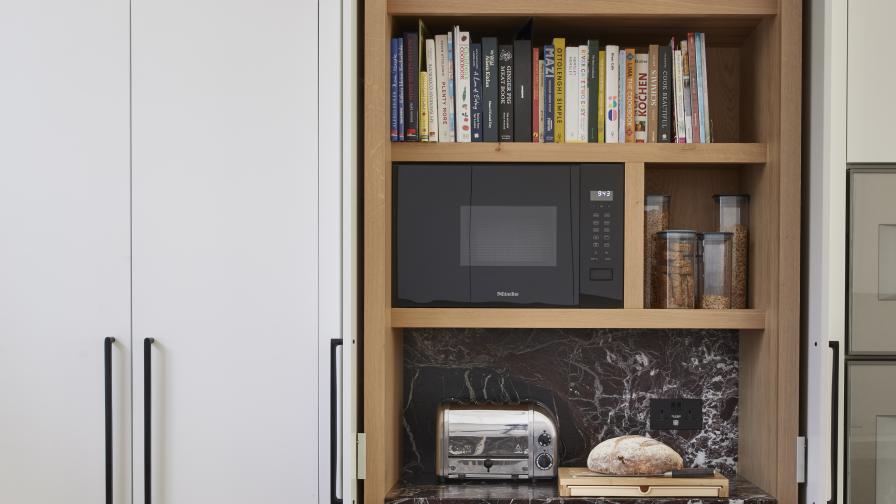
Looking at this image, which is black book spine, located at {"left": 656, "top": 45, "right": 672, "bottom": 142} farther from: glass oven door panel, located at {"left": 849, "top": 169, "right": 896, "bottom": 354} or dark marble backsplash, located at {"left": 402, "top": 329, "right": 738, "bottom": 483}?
dark marble backsplash, located at {"left": 402, "top": 329, "right": 738, "bottom": 483}

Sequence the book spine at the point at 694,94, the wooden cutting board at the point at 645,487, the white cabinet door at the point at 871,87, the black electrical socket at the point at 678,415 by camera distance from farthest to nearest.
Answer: the black electrical socket at the point at 678,415 → the book spine at the point at 694,94 → the wooden cutting board at the point at 645,487 → the white cabinet door at the point at 871,87

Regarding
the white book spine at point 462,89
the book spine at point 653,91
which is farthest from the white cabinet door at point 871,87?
the white book spine at point 462,89

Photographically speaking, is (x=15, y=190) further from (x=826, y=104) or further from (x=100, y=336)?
(x=826, y=104)

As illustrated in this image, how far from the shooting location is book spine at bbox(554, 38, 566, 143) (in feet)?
6.28

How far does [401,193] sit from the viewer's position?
1891 mm

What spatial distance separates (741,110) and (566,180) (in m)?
0.60

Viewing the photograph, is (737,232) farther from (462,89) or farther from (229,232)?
(229,232)

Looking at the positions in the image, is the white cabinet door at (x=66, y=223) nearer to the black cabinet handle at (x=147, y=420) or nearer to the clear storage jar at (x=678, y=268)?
the black cabinet handle at (x=147, y=420)

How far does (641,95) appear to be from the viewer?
192cm

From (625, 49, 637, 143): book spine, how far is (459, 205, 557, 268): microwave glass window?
0.28m

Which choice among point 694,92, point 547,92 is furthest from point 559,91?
point 694,92

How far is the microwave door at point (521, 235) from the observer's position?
189 centimetres

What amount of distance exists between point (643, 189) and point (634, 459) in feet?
2.19

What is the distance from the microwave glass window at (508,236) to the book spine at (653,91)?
327 mm
